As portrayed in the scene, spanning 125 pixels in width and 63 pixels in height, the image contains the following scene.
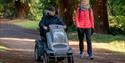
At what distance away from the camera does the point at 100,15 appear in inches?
966

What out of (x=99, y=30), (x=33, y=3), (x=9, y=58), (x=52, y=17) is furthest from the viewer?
(x=33, y=3)

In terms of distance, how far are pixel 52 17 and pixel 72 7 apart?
18.2 m

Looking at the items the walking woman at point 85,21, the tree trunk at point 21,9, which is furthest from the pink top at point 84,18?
the tree trunk at point 21,9

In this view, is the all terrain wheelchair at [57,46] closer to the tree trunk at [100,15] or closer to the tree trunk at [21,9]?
the tree trunk at [100,15]

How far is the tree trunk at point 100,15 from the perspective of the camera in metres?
24.2

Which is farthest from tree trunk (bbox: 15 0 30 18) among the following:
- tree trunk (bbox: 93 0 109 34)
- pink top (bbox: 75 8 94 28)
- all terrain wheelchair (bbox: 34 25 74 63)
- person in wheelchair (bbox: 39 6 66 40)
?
all terrain wheelchair (bbox: 34 25 74 63)

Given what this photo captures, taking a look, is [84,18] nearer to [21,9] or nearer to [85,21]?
[85,21]

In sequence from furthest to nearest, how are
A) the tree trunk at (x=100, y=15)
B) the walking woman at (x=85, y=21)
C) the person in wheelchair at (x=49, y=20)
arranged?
the tree trunk at (x=100, y=15) < the walking woman at (x=85, y=21) < the person in wheelchair at (x=49, y=20)

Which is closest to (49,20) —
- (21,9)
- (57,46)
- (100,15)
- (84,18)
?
(57,46)

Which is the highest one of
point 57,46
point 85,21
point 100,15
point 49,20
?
point 49,20

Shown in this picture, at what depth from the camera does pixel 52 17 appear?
39.7 feet

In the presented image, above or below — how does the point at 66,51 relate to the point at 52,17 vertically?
below

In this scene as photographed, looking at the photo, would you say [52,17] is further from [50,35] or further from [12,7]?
[12,7]

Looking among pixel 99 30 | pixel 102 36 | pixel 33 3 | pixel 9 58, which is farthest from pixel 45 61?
pixel 33 3
